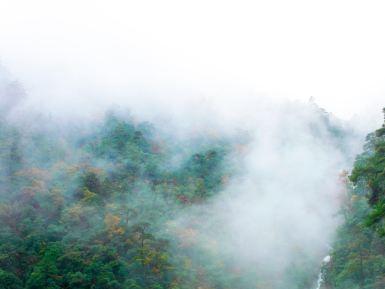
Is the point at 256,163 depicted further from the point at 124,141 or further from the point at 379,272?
the point at 379,272

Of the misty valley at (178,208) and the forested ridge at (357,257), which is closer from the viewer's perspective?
the forested ridge at (357,257)

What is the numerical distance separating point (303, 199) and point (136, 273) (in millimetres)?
27567

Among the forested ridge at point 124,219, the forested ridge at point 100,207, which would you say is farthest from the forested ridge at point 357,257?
the forested ridge at point 100,207

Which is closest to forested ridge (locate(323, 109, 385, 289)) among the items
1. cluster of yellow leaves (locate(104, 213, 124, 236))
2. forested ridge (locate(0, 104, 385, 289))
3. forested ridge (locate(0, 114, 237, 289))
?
forested ridge (locate(0, 104, 385, 289))

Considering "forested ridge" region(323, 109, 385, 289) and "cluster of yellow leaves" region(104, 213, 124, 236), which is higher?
"cluster of yellow leaves" region(104, 213, 124, 236)

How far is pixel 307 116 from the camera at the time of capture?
7738 centimetres

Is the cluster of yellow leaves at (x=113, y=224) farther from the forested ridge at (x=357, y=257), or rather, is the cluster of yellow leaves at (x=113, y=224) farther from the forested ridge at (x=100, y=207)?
the forested ridge at (x=357, y=257)

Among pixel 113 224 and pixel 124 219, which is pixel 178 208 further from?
pixel 113 224

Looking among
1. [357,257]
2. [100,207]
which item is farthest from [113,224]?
[357,257]

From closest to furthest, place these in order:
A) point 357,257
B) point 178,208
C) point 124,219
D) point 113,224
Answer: point 357,257 → point 113,224 → point 124,219 → point 178,208

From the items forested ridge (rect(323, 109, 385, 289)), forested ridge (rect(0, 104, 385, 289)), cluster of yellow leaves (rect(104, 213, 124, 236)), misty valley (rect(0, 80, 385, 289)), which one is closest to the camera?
forested ridge (rect(323, 109, 385, 289))

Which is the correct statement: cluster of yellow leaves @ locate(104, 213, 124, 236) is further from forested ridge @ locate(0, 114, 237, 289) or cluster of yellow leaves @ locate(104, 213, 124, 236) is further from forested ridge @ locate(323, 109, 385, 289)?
forested ridge @ locate(323, 109, 385, 289)

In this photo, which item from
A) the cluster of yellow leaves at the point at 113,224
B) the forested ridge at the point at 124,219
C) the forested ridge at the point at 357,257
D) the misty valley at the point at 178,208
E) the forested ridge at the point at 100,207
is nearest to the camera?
the forested ridge at the point at 357,257

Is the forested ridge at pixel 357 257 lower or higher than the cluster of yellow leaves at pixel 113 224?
lower
